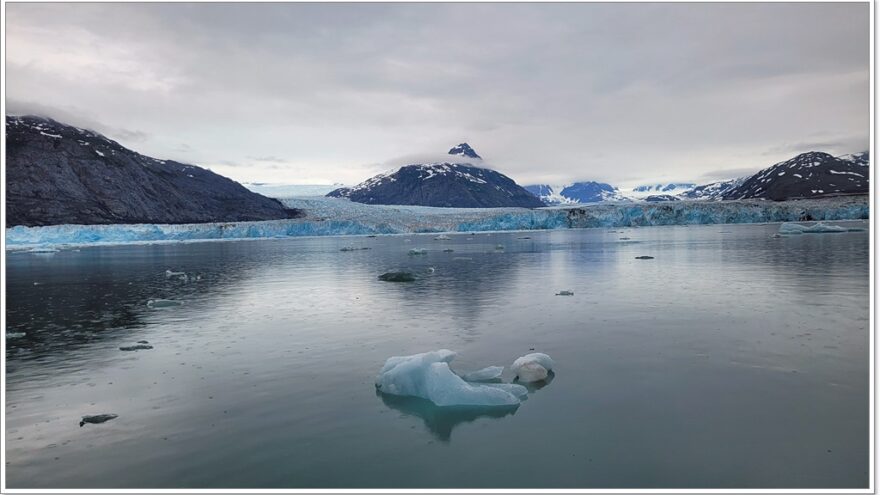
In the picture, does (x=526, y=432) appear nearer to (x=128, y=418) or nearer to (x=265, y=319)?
(x=128, y=418)

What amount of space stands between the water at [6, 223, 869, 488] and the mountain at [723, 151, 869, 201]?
530 ft

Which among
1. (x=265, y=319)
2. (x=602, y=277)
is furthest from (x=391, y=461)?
(x=602, y=277)

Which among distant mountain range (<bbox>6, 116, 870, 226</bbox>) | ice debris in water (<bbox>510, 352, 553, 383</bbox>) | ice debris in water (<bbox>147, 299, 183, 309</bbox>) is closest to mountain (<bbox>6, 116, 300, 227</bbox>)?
distant mountain range (<bbox>6, 116, 870, 226</bbox>)

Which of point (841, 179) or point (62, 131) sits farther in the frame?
point (841, 179)

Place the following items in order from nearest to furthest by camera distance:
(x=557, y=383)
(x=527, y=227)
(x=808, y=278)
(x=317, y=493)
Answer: (x=317, y=493) < (x=557, y=383) < (x=808, y=278) < (x=527, y=227)

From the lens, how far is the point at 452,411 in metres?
7.26

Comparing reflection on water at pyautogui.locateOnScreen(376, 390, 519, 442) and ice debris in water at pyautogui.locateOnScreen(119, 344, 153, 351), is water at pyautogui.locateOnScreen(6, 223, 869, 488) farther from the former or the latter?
ice debris in water at pyautogui.locateOnScreen(119, 344, 153, 351)

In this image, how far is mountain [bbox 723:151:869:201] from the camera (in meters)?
158

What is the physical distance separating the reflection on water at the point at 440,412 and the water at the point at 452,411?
1.6 inches

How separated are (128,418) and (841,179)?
204m

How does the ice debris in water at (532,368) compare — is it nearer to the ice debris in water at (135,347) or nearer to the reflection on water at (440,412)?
the reflection on water at (440,412)

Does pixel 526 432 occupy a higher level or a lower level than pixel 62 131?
lower

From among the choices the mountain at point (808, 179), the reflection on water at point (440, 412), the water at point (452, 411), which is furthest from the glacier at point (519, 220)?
the mountain at point (808, 179)

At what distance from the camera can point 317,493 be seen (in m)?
5.19
